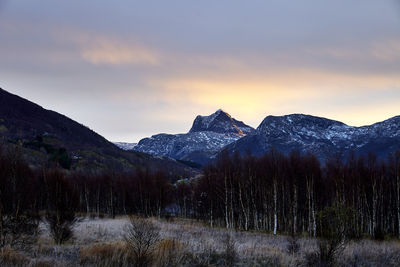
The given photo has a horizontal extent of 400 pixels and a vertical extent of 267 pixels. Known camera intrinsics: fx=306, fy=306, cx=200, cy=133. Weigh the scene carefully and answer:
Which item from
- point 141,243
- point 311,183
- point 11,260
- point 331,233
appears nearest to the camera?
point 11,260

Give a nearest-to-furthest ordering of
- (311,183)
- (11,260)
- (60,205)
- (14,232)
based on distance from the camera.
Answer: (11,260) → (14,232) → (60,205) → (311,183)

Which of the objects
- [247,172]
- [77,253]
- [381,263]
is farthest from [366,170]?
[77,253]

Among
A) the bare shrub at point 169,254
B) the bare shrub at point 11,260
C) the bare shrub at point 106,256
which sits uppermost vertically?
the bare shrub at point 11,260

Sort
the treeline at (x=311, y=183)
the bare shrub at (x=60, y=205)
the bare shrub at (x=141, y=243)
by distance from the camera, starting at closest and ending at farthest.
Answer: the bare shrub at (x=141, y=243) < the bare shrub at (x=60, y=205) < the treeline at (x=311, y=183)

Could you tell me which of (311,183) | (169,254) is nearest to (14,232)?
(169,254)

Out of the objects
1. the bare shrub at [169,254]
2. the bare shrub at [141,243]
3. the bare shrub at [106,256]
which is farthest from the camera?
the bare shrub at [169,254]

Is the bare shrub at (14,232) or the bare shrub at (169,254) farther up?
the bare shrub at (14,232)

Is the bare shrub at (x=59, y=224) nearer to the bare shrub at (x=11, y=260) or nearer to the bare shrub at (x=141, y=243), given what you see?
the bare shrub at (x=11, y=260)

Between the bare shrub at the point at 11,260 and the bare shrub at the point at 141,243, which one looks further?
the bare shrub at the point at 141,243

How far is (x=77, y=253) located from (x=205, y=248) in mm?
6525

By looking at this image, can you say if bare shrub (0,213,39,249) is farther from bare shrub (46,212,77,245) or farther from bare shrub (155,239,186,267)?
bare shrub (155,239,186,267)

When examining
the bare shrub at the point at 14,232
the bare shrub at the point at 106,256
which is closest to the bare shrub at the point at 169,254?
the bare shrub at the point at 106,256

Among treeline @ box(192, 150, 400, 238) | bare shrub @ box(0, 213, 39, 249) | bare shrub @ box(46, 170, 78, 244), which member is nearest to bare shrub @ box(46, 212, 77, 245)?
bare shrub @ box(46, 170, 78, 244)

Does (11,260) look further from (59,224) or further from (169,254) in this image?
(59,224)
